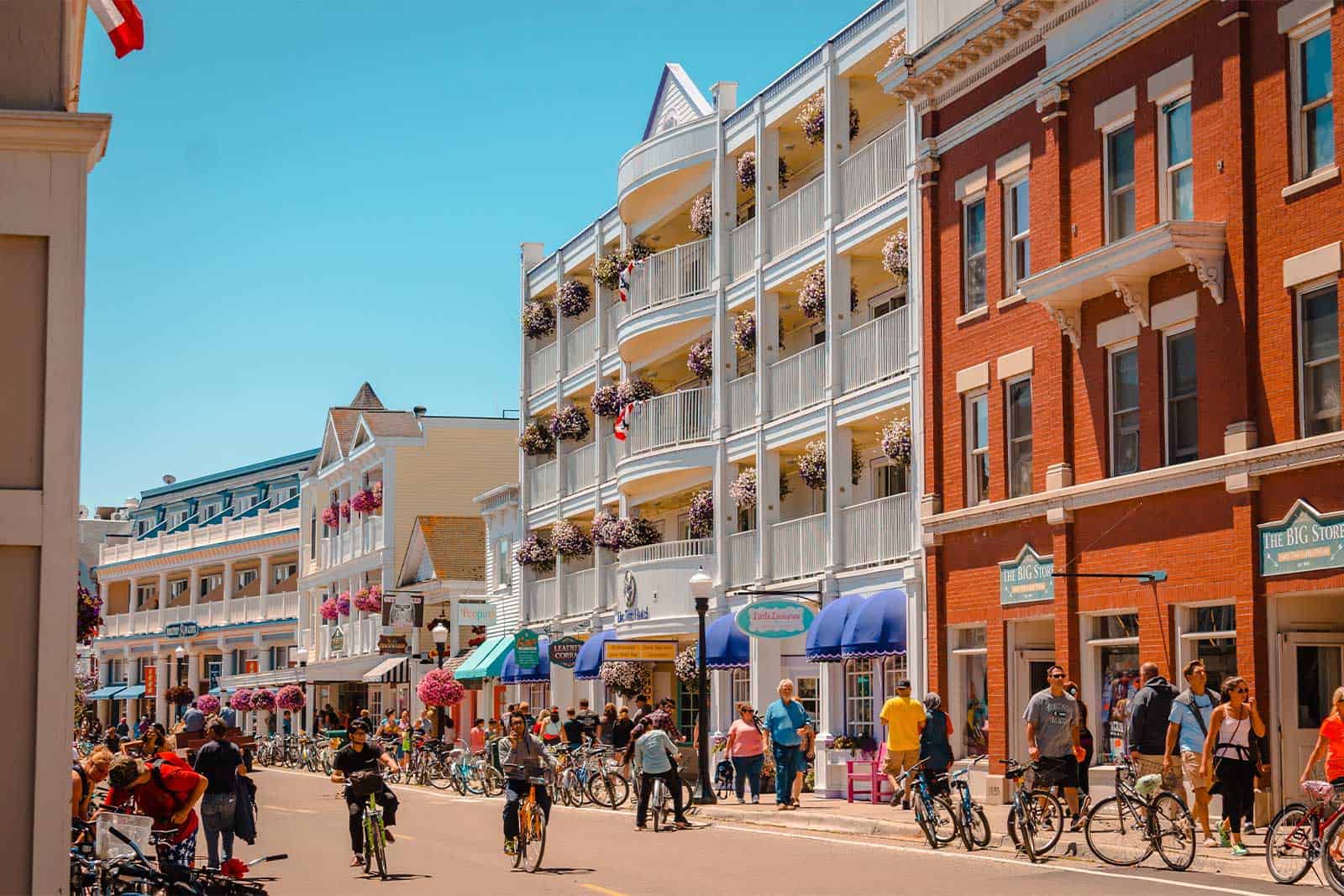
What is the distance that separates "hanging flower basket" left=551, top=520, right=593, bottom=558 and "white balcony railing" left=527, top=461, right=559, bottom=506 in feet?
8.94

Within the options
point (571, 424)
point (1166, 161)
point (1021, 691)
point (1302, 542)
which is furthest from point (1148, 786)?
point (571, 424)

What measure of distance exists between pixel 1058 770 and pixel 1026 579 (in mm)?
6865

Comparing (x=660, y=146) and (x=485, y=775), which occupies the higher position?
(x=660, y=146)

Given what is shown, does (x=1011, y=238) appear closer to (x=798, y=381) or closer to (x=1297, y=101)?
(x=1297, y=101)

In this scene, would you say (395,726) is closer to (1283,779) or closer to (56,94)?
(1283,779)

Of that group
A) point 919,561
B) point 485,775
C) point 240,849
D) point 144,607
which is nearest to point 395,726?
point 485,775

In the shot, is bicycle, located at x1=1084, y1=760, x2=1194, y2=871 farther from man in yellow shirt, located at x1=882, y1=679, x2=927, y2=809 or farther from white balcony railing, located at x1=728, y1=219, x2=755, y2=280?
white balcony railing, located at x1=728, y1=219, x2=755, y2=280

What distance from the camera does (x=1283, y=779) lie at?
22.8m

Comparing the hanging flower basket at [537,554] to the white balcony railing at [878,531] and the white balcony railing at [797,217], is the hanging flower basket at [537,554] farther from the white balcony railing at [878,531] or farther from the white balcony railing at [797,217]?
the white balcony railing at [878,531]

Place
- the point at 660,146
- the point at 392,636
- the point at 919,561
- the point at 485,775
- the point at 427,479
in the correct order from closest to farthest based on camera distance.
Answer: the point at 919,561, the point at 485,775, the point at 660,146, the point at 392,636, the point at 427,479

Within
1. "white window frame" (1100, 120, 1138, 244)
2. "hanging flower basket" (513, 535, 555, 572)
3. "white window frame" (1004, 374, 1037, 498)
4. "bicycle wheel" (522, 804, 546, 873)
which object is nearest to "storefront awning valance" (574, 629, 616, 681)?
"hanging flower basket" (513, 535, 555, 572)

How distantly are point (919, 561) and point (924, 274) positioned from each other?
460 centimetres

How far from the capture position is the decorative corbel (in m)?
25.4

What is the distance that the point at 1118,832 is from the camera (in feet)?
65.7
